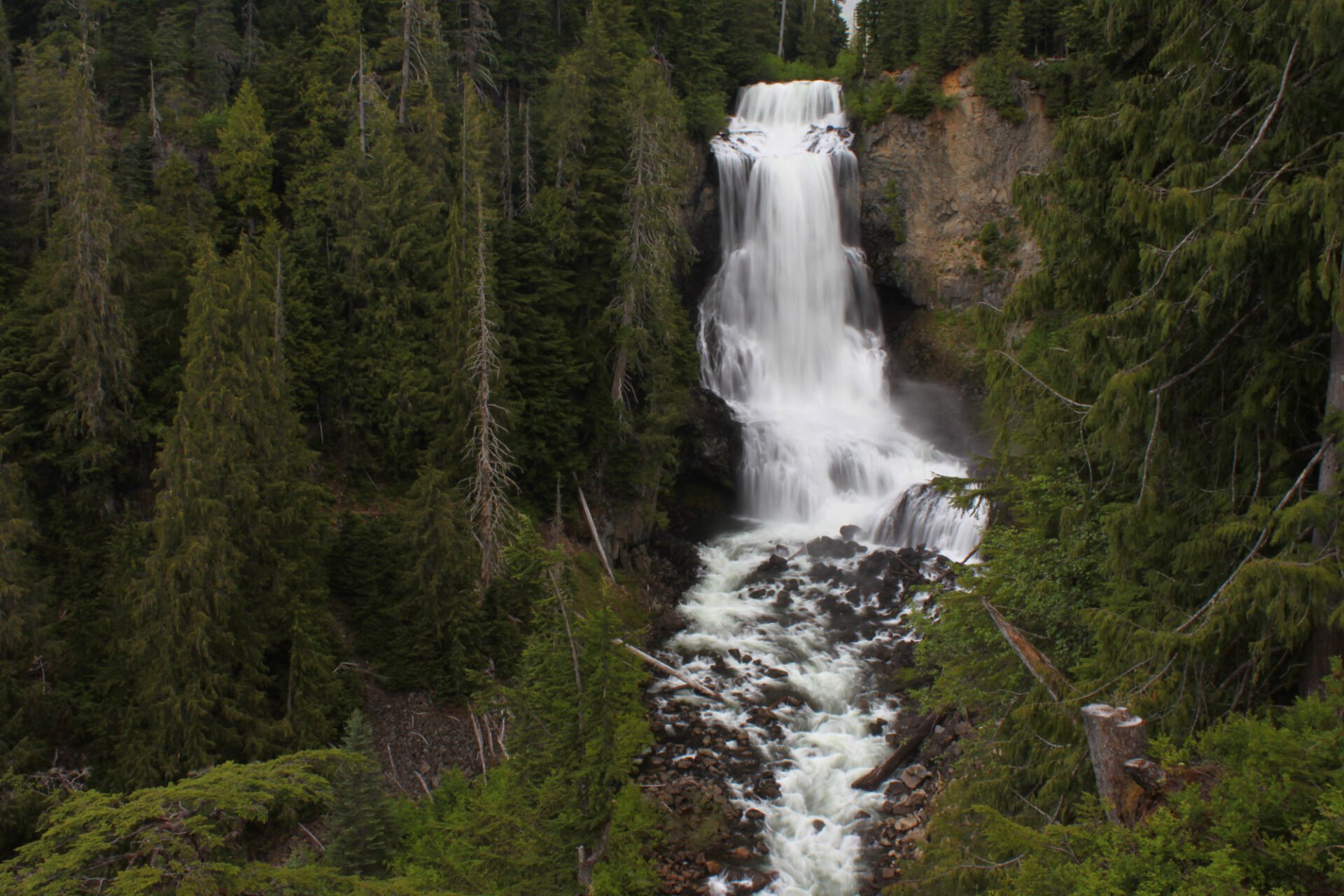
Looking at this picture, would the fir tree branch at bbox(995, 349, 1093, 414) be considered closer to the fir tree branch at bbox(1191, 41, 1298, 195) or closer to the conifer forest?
the conifer forest

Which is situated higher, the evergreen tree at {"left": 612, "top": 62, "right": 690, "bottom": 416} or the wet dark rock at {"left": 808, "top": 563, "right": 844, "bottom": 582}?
the evergreen tree at {"left": 612, "top": 62, "right": 690, "bottom": 416}

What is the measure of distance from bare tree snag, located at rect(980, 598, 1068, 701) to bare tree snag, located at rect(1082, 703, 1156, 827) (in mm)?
879

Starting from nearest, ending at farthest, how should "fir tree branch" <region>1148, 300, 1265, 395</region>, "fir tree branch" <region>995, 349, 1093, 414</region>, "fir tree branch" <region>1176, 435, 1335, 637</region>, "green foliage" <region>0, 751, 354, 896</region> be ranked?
"fir tree branch" <region>1176, 435, 1335, 637</region> < "green foliage" <region>0, 751, 354, 896</region> < "fir tree branch" <region>1148, 300, 1265, 395</region> < "fir tree branch" <region>995, 349, 1093, 414</region>

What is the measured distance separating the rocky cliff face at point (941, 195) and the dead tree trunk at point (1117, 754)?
33.5m

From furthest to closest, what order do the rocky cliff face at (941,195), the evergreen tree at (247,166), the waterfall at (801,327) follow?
the rocky cliff face at (941,195)
the waterfall at (801,327)
the evergreen tree at (247,166)

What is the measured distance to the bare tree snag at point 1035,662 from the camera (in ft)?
22.7

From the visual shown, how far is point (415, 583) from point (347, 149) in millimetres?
12433

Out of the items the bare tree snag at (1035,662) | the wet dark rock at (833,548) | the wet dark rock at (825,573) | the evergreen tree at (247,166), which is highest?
the evergreen tree at (247,166)

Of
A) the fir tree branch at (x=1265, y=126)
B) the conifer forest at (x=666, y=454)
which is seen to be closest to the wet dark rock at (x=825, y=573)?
the conifer forest at (x=666, y=454)

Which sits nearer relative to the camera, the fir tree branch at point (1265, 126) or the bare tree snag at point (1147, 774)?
the bare tree snag at point (1147, 774)

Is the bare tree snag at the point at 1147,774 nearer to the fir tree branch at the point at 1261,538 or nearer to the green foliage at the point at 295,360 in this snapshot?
the fir tree branch at the point at 1261,538

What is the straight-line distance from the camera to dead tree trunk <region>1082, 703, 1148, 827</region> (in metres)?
5.59

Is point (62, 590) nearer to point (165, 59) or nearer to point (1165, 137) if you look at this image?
point (1165, 137)

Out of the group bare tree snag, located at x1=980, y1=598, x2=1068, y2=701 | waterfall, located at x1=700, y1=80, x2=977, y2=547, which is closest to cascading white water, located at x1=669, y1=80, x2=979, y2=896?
waterfall, located at x1=700, y1=80, x2=977, y2=547
